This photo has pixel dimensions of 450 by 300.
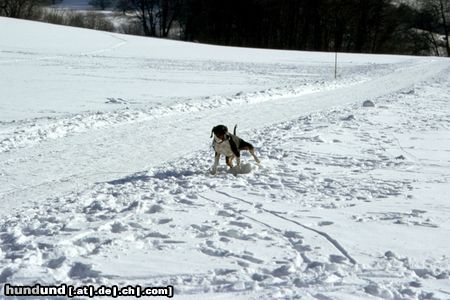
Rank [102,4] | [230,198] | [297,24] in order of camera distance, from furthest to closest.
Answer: [102,4]
[297,24]
[230,198]

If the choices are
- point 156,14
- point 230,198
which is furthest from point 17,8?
point 230,198

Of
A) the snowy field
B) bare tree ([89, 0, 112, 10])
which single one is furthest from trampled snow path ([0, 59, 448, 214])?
bare tree ([89, 0, 112, 10])

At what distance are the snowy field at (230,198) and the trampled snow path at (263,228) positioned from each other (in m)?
0.02

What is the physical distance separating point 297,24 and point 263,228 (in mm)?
69061

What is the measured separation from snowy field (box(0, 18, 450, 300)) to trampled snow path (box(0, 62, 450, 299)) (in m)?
0.02

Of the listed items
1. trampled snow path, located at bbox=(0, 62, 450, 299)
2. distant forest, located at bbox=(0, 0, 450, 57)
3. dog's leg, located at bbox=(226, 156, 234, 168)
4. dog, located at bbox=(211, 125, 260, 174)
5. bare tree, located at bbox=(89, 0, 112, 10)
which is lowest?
trampled snow path, located at bbox=(0, 62, 450, 299)

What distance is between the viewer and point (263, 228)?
5.58 m

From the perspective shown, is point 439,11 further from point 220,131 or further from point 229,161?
point 220,131

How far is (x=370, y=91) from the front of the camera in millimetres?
21469

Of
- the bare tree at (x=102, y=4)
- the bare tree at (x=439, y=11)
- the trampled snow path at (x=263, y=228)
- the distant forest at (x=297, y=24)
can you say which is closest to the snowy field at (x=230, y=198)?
the trampled snow path at (x=263, y=228)

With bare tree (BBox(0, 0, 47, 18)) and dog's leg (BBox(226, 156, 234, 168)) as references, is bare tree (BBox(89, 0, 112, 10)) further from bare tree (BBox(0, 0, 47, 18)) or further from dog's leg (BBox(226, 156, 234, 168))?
dog's leg (BBox(226, 156, 234, 168))

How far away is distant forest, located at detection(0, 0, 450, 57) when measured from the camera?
6838 cm

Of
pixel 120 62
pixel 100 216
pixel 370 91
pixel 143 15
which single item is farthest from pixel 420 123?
pixel 143 15

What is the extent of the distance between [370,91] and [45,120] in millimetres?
13585
